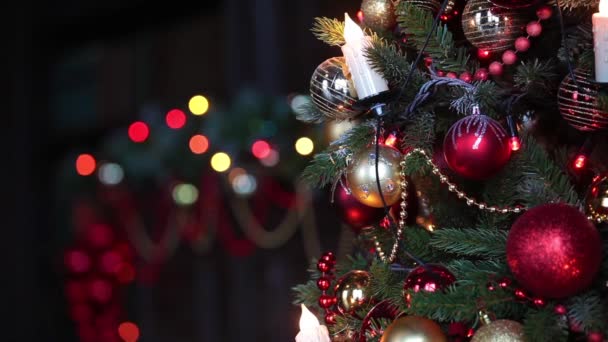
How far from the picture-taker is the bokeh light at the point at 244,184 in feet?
6.16

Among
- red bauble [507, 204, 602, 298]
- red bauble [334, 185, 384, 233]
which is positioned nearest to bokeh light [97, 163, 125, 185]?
red bauble [334, 185, 384, 233]

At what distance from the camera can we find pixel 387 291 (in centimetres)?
77

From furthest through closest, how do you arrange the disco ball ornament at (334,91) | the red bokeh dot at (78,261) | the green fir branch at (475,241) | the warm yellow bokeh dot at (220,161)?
the red bokeh dot at (78,261) < the warm yellow bokeh dot at (220,161) < the disco ball ornament at (334,91) < the green fir branch at (475,241)

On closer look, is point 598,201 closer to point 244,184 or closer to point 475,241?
point 475,241

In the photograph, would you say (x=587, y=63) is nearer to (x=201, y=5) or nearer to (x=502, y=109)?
(x=502, y=109)

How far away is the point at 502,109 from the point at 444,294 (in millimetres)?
201

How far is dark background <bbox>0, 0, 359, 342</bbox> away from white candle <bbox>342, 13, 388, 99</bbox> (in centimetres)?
132

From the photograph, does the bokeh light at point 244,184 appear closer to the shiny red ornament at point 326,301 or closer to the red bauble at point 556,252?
the shiny red ornament at point 326,301

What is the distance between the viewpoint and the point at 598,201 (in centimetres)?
69

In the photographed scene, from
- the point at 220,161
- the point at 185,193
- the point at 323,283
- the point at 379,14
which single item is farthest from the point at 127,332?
the point at 379,14

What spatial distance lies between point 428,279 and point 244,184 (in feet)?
3.97

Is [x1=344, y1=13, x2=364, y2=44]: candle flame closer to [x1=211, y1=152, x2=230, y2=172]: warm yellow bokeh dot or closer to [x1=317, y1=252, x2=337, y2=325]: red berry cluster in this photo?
[x1=317, y1=252, x2=337, y2=325]: red berry cluster

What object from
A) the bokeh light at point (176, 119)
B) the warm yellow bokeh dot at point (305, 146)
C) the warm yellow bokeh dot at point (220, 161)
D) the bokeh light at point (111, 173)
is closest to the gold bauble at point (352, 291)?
the warm yellow bokeh dot at point (305, 146)

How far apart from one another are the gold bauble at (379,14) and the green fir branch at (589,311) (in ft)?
1.18
